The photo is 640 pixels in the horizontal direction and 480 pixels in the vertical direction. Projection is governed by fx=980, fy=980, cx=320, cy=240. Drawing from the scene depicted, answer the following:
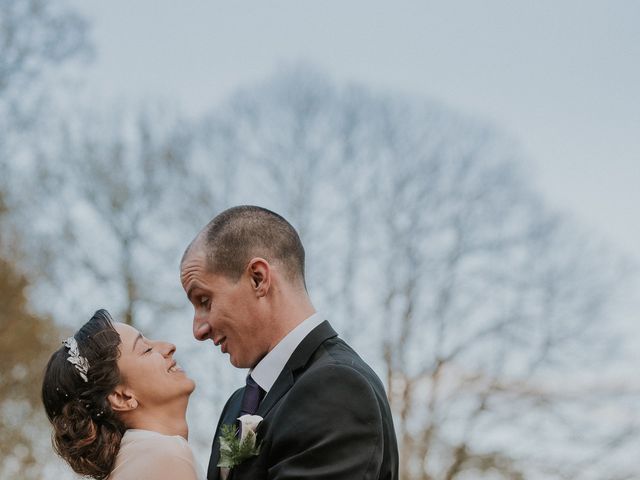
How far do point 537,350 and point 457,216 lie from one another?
3087 millimetres

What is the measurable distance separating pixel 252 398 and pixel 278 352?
0.27 meters

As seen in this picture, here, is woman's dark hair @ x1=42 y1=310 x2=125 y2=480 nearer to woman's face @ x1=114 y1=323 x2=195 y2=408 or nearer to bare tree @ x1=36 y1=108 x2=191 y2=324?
woman's face @ x1=114 y1=323 x2=195 y2=408

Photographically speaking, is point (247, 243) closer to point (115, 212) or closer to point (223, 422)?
point (223, 422)

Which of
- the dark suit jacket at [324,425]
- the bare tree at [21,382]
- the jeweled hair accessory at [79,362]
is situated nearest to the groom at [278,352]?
the dark suit jacket at [324,425]

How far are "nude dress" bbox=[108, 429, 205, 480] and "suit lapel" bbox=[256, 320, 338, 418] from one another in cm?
75

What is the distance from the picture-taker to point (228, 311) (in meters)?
4.29

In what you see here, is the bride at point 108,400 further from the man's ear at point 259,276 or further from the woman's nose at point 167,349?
the man's ear at point 259,276

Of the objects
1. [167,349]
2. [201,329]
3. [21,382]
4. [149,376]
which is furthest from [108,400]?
[21,382]

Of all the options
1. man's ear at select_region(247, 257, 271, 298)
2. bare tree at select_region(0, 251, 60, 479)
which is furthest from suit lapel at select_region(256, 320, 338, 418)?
bare tree at select_region(0, 251, 60, 479)

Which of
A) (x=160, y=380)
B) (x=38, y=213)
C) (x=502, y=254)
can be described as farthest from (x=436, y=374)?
(x=160, y=380)

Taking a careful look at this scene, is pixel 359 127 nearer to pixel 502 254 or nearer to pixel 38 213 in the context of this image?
pixel 502 254

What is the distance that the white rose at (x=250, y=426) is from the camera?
12.8 feet

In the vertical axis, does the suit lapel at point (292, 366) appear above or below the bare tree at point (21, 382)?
below

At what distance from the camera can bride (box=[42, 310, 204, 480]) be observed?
4.92 metres
